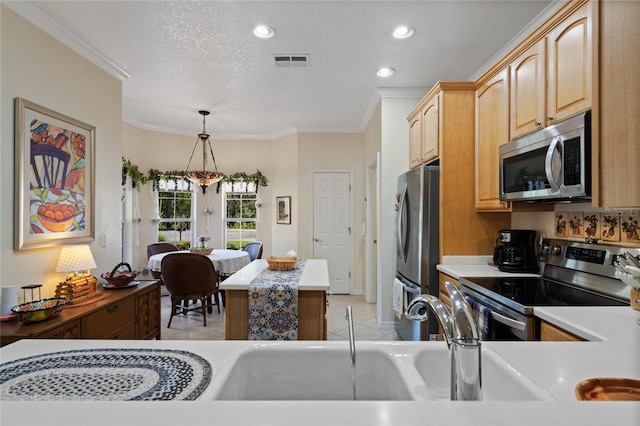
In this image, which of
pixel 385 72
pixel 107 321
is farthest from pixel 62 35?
pixel 385 72

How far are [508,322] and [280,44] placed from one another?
8.52 feet

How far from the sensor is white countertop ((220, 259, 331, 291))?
222cm

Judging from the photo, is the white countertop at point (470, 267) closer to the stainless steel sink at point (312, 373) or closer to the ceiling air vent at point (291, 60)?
the stainless steel sink at point (312, 373)

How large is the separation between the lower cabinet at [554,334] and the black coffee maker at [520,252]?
0.93m

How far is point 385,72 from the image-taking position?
3.25 meters

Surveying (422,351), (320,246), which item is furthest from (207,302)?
(422,351)

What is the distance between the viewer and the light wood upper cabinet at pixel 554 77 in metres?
1.60

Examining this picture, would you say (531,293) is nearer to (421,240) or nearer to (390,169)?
(421,240)

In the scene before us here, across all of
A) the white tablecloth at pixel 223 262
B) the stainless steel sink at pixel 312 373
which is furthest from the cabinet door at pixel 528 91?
the white tablecloth at pixel 223 262

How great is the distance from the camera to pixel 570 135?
5.42 feet

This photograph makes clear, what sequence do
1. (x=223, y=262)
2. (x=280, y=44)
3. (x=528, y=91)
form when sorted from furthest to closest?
1. (x=223, y=262)
2. (x=280, y=44)
3. (x=528, y=91)

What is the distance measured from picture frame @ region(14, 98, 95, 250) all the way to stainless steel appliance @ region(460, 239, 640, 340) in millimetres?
2960

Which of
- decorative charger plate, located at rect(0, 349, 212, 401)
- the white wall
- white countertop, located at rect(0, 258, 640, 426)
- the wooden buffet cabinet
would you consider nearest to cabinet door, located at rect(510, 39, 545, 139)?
the white wall

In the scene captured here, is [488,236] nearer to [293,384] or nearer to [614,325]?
[614,325]
